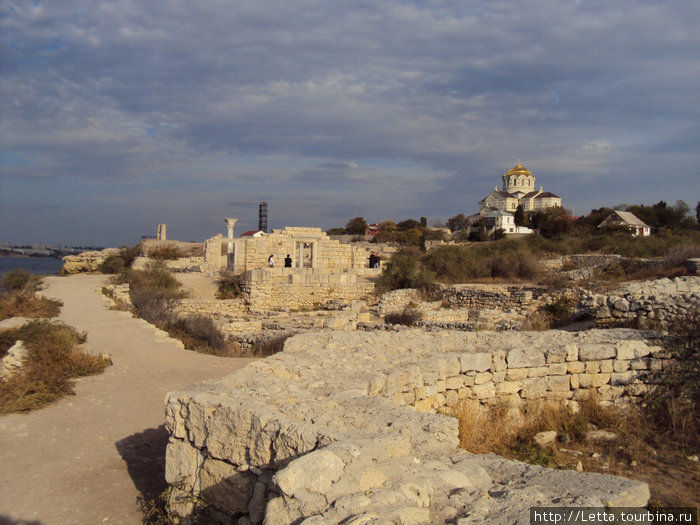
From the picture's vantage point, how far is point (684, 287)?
31.7ft

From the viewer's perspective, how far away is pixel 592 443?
4.77 metres

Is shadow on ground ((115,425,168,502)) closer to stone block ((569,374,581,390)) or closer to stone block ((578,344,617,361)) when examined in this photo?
stone block ((569,374,581,390))

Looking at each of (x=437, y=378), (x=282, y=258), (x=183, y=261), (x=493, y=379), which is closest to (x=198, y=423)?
(x=437, y=378)

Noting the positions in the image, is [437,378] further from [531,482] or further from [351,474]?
[351,474]

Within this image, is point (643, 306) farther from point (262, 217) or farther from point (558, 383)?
point (262, 217)

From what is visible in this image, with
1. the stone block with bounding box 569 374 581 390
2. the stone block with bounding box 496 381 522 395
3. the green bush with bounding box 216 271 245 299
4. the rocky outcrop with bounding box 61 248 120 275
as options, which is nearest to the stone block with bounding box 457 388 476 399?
the stone block with bounding box 496 381 522 395

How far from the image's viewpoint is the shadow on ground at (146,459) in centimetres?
402

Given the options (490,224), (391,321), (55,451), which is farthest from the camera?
(490,224)

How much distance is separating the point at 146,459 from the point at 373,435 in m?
2.62

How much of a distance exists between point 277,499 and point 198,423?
1.20m

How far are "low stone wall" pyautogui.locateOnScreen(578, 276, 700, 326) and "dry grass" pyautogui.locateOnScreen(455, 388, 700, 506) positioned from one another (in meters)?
2.29

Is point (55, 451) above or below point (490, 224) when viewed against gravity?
below

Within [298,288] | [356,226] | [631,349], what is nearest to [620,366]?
[631,349]

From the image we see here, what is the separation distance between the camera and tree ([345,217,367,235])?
58125 mm
